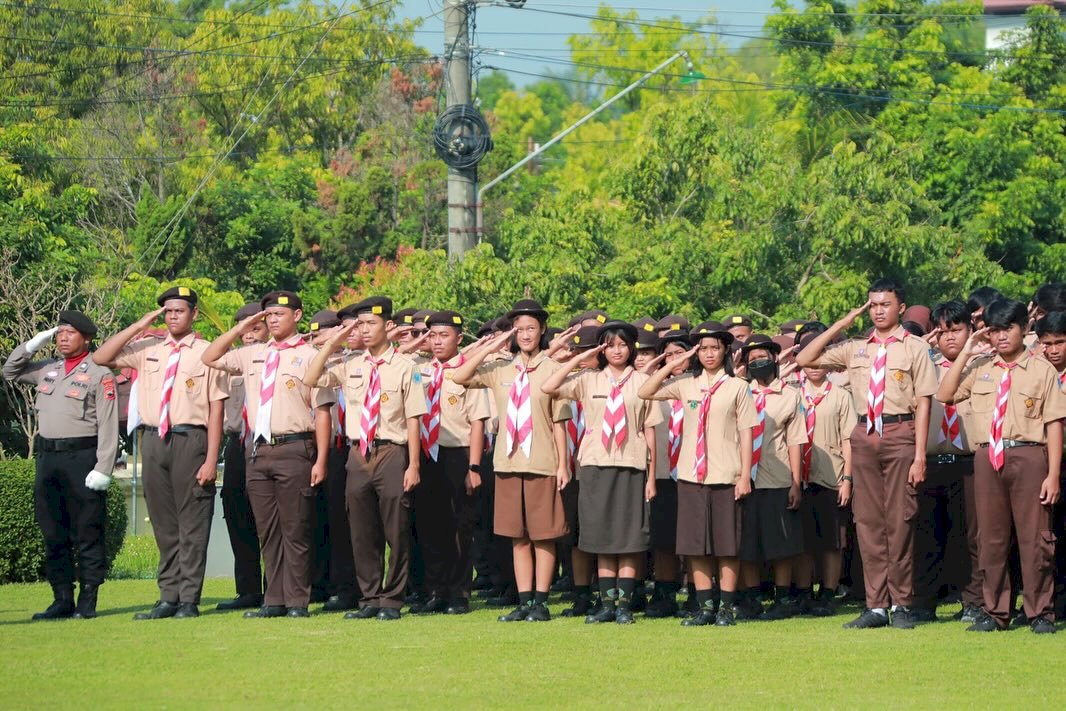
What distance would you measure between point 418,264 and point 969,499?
13708 mm

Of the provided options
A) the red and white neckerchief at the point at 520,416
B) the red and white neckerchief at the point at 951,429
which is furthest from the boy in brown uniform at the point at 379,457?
the red and white neckerchief at the point at 951,429

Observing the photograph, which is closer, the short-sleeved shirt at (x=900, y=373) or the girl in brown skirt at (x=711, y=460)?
the short-sleeved shirt at (x=900, y=373)

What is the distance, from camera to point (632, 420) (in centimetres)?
1215

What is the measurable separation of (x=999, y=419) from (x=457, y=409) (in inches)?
177

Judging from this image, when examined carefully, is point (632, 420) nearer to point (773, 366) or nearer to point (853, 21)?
point (773, 366)

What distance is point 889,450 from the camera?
460 inches

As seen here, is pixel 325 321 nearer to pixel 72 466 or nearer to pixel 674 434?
pixel 72 466

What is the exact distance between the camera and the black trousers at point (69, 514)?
12.5m

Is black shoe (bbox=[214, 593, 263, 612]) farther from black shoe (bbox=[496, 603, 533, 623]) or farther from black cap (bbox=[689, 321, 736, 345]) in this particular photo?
black cap (bbox=[689, 321, 736, 345])

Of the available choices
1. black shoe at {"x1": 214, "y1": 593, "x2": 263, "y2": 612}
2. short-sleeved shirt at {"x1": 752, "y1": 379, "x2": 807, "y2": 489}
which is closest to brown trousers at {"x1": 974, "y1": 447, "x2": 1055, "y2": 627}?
short-sleeved shirt at {"x1": 752, "y1": 379, "x2": 807, "y2": 489}

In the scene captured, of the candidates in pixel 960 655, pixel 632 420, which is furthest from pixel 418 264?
pixel 960 655

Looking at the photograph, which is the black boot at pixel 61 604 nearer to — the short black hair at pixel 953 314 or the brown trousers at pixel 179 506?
the brown trousers at pixel 179 506

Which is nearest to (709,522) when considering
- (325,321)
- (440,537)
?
(440,537)

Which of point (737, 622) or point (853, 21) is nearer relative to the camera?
point (737, 622)
